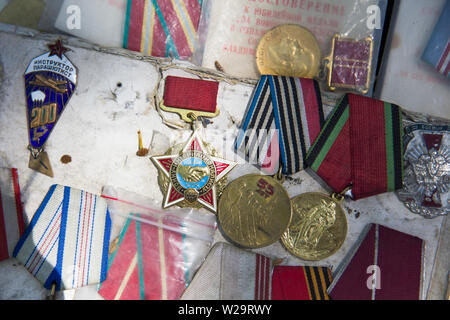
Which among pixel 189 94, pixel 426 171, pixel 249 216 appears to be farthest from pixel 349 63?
pixel 249 216

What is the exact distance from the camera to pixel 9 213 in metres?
1.71

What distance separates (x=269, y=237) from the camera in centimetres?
174

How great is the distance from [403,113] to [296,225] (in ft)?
2.78

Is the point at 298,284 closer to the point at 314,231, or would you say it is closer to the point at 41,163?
the point at 314,231

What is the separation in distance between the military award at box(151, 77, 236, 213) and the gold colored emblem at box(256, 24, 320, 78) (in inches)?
14.0

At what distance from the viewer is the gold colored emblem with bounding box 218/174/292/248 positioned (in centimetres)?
174

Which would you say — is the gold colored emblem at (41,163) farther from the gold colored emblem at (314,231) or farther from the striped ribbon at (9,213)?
the gold colored emblem at (314,231)

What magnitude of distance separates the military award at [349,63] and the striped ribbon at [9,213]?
1749mm

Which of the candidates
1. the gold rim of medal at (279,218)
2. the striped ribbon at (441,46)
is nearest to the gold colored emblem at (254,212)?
the gold rim of medal at (279,218)

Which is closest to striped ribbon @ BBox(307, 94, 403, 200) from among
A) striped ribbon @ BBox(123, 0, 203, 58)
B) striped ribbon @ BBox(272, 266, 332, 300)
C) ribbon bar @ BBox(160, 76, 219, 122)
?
striped ribbon @ BBox(272, 266, 332, 300)

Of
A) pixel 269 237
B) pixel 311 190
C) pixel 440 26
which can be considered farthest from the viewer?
pixel 440 26

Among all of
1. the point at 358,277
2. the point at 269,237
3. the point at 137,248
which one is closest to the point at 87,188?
the point at 137,248

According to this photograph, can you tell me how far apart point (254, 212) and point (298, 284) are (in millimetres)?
449

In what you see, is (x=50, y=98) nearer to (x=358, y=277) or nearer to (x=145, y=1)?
(x=145, y=1)
